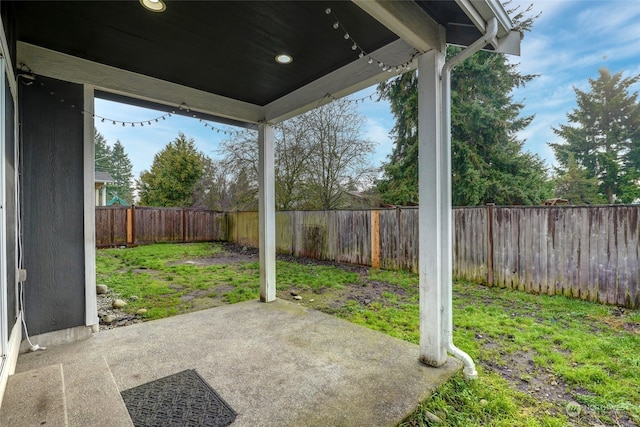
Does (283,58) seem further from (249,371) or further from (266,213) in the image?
(249,371)

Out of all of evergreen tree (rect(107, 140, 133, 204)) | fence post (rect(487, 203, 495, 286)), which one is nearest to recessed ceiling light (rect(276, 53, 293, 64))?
fence post (rect(487, 203, 495, 286))

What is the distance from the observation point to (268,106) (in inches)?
145

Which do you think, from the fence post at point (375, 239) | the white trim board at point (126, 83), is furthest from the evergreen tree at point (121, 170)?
the white trim board at point (126, 83)

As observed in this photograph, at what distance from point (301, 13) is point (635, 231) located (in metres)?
4.37

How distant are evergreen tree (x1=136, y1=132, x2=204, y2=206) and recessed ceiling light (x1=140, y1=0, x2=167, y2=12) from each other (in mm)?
13920

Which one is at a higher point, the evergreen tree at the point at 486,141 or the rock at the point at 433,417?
the evergreen tree at the point at 486,141

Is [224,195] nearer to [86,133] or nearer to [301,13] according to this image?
[86,133]

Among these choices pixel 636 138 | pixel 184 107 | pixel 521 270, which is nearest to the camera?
pixel 184 107

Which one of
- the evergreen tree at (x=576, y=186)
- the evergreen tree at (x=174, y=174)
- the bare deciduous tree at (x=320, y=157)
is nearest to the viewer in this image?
the bare deciduous tree at (x=320, y=157)

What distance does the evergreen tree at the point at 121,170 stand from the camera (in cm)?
2423

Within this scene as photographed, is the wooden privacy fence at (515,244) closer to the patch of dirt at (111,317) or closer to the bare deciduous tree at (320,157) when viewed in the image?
the bare deciduous tree at (320,157)

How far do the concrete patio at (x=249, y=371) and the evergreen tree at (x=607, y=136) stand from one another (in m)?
14.9

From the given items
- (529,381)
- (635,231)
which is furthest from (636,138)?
(529,381)

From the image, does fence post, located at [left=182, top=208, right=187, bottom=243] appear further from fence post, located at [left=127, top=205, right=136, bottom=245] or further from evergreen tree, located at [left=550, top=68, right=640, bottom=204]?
evergreen tree, located at [left=550, top=68, right=640, bottom=204]
